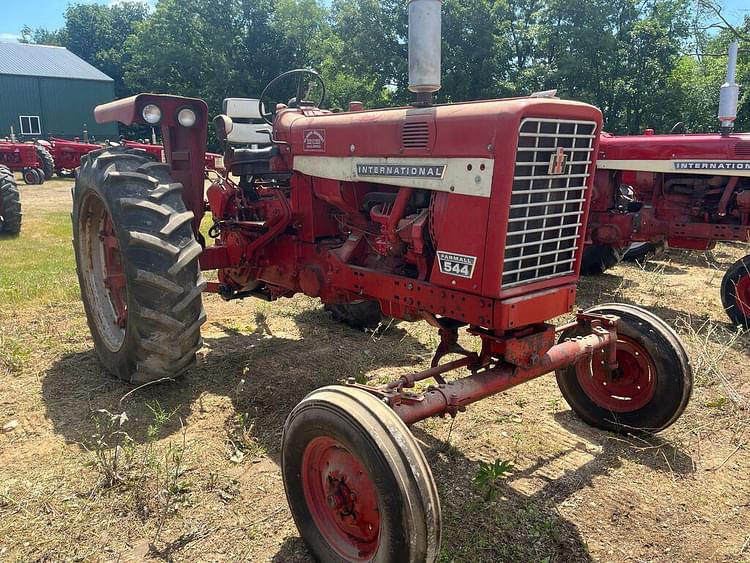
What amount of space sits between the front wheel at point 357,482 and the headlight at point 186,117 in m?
2.58

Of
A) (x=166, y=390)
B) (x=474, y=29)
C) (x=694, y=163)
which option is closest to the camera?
(x=166, y=390)

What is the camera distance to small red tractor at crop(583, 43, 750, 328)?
597cm

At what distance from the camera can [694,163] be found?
A: 21.0ft

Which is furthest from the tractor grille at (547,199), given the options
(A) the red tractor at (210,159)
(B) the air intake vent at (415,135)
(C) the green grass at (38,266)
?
(C) the green grass at (38,266)

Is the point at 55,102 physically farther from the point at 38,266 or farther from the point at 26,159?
the point at 38,266

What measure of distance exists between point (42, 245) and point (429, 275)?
26.9 ft

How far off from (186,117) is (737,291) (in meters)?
5.14

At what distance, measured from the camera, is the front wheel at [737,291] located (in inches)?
225

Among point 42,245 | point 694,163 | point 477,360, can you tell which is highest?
point 694,163

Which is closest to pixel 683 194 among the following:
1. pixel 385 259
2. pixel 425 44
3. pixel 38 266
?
pixel 385 259

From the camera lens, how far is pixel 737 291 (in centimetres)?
584

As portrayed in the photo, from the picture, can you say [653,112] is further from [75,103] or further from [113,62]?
[113,62]

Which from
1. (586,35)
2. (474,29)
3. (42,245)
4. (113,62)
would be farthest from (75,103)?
(42,245)

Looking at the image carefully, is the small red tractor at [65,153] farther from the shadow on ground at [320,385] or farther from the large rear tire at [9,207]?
the shadow on ground at [320,385]
